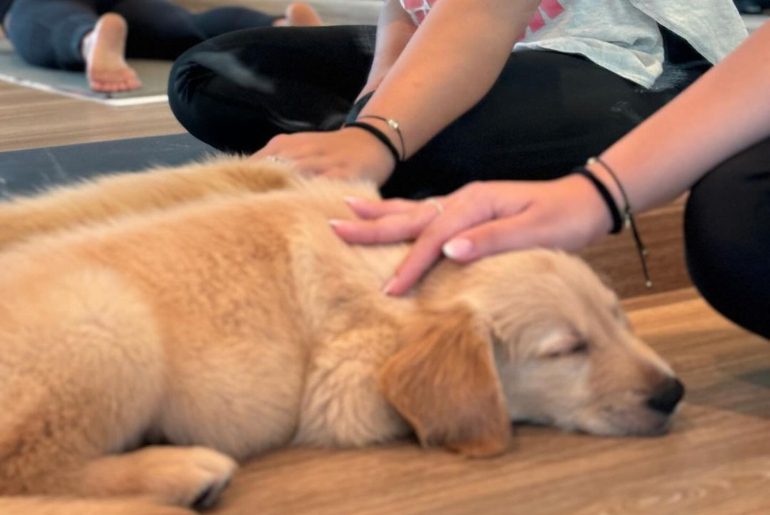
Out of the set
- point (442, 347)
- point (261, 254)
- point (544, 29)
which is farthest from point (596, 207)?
point (544, 29)

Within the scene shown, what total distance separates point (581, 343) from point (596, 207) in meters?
0.16

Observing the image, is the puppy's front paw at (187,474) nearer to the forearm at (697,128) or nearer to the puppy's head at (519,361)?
the puppy's head at (519,361)

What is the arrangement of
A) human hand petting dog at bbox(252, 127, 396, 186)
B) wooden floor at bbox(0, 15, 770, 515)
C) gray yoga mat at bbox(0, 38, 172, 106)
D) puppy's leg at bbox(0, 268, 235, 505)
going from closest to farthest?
puppy's leg at bbox(0, 268, 235, 505), wooden floor at bbox(0, 15, 770, 515), human hand petting dog at bbox(252, 127, 396, 186), gray yoga mat at bbox(0, 38, 172, 106)

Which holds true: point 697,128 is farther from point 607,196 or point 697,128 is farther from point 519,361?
point 519,361

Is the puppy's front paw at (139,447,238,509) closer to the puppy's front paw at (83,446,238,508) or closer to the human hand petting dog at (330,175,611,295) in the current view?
the puppy's front paw at (83,446,238,508)

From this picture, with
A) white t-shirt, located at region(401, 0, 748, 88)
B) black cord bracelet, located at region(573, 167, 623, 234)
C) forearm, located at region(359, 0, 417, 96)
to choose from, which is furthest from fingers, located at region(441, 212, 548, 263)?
forearm, located at region(359, 0, 417, 96)

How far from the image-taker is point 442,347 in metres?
1.07

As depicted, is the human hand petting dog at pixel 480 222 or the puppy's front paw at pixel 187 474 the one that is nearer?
the puppy's front paw at pixel 187 474

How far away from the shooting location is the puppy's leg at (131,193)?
1.16m

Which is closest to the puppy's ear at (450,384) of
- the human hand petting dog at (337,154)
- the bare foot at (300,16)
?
the human hand petting dog at (337,154)

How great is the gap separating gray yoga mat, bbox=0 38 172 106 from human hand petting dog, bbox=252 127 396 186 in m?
1.94

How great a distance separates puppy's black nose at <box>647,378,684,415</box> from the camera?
44.5 inches

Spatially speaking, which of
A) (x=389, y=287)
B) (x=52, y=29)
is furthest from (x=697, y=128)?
(x=52, y=29)

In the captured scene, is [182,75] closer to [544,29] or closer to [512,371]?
[544,29]
